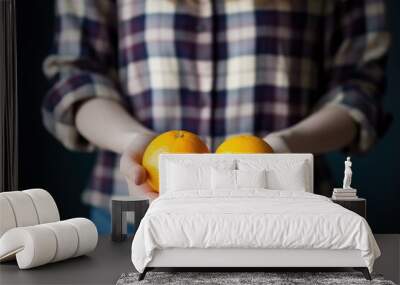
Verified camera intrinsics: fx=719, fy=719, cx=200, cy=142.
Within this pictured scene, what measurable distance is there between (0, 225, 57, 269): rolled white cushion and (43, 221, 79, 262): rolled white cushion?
38 mm

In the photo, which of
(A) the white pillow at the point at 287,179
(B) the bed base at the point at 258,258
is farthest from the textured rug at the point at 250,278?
→ (A) the white pillow at the point at 287,179

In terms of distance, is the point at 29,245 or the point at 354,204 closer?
the point at 29,245

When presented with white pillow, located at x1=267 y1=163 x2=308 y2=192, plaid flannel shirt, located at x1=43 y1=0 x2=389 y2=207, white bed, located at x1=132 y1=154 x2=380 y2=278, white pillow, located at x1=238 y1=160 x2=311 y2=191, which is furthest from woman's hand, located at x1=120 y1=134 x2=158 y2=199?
white bed, located at x1=132 y1=154 x2=380 y2=278

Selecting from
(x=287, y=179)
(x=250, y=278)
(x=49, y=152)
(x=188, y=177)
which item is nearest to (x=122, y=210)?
(x=188, y=177)

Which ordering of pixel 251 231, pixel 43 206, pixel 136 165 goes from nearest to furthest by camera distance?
pixel 251 231, pixel 43 206, pixel 136 165

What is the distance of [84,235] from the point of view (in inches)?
151

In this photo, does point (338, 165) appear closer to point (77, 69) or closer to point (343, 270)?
point (343, 270)

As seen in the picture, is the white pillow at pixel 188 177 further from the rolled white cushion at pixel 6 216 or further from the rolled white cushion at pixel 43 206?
the rolled white cushion at pixel 6 216

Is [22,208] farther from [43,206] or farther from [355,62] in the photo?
[355,62]

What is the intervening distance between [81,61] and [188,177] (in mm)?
1073

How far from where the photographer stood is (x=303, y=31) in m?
4.55

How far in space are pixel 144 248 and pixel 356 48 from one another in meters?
2.11

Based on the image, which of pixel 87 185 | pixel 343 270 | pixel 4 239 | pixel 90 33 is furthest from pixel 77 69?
pixel 343 270

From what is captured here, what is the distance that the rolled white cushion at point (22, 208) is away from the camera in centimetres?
375
